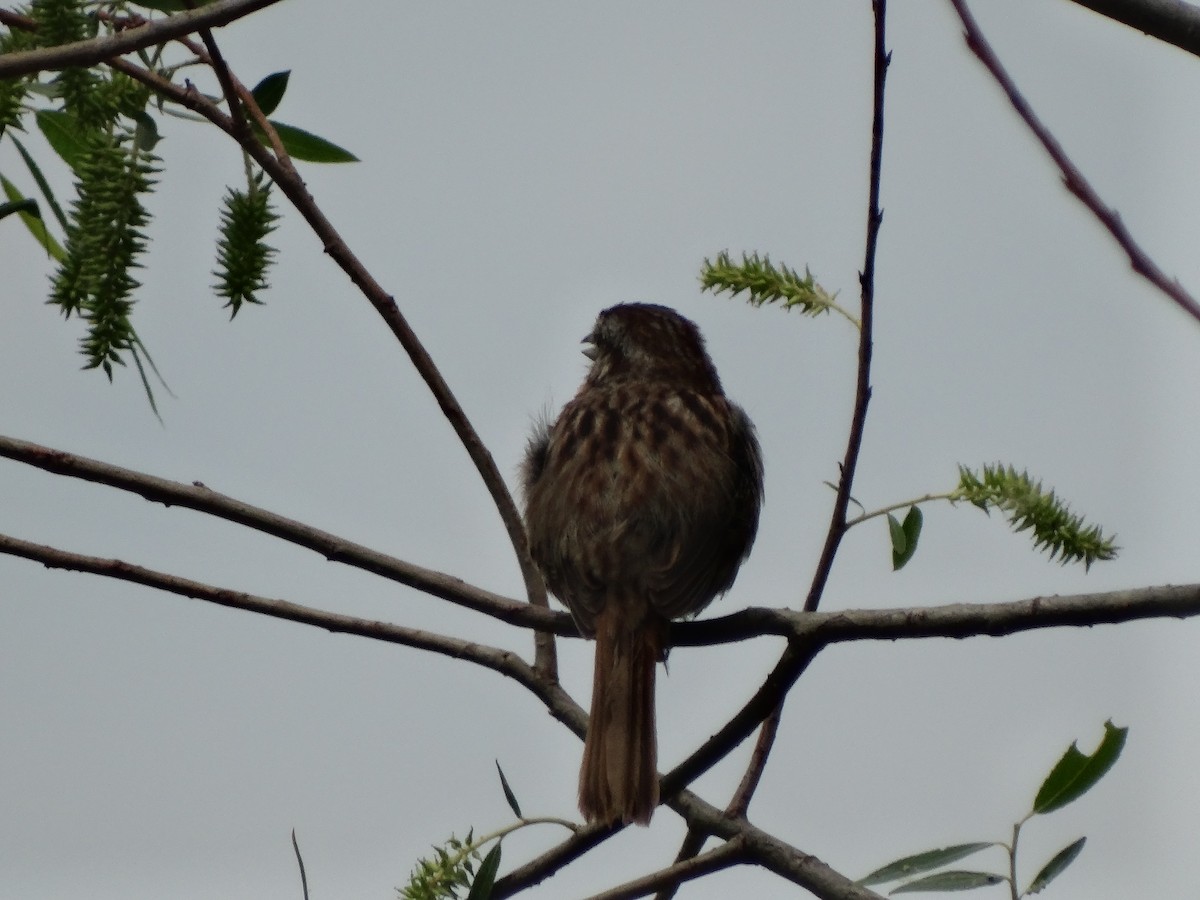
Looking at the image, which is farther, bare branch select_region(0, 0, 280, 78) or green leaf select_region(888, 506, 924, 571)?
green leaf select_region(888, 506, 924, 571)

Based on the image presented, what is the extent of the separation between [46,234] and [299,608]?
37.8 inches

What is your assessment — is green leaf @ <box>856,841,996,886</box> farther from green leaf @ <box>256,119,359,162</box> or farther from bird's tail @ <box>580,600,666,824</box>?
green leaf @ <box>256,119,359,162</box>

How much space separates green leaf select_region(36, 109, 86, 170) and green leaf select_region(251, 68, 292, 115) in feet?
1.15

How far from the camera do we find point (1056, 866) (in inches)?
108

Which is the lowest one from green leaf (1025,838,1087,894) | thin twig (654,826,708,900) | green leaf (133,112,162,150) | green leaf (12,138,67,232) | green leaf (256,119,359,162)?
green leaf (1025,838,1087,894)

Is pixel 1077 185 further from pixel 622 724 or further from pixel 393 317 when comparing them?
pixel 622 724

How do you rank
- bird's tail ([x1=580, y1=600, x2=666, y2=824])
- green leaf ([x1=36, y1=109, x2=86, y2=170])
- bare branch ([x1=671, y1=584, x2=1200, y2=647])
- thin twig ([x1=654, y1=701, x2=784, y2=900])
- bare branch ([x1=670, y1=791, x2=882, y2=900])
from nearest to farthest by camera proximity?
bare branch ([x1=671, y1=584, x2=1200, y2=647]), bare branch ([x1=670, y1=791, x2=882, y2=900]), green leaf ([x1=36, y1=109, x2=86, y2=170]), thin twig ([x1=654, y1=701, x2=784, y2=900]), bird's tail ([x1=580, y1=600, x2=666, y2=824])

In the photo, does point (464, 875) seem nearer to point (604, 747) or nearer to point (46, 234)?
point (604, 747)

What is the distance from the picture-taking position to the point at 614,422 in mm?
4867

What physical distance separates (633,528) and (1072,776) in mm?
1808

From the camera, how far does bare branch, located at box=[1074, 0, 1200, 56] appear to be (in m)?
1.65

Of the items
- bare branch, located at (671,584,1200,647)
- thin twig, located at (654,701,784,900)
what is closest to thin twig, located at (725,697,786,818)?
thin twig, located at (654,701,784,900)

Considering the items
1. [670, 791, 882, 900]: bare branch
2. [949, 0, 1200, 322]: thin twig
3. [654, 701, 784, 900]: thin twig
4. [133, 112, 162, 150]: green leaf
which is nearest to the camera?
[949, 0, 1200, 322]: thin twig

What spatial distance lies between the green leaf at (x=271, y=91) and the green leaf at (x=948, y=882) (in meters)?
1.90
